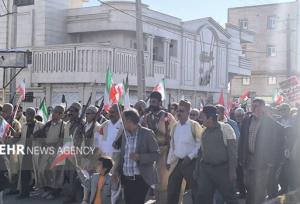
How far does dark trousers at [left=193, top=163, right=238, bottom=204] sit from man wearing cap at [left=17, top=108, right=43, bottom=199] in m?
3.80

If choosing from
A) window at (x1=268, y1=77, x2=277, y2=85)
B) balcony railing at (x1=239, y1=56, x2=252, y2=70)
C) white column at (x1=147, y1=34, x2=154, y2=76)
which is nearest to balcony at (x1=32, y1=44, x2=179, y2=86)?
white column at (x1=147, y1=34, x2=154, y2=76)

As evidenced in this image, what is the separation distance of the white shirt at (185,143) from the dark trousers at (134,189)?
1.23 metres

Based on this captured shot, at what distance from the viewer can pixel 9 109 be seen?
32.0ft

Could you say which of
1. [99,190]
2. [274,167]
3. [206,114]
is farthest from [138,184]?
[274,167]

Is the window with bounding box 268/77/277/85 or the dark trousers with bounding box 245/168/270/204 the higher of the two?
the window with bounding box 268/77/277/85

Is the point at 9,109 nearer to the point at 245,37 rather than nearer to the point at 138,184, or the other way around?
the point at 138,184

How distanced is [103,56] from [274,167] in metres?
14.2

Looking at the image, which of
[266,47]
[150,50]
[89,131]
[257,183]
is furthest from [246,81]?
[257,183]

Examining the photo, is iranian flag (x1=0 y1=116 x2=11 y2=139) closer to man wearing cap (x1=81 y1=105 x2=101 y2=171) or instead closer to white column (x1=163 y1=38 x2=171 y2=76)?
man wearing cap (x1=81 y1=105 x2=101 y2=171)

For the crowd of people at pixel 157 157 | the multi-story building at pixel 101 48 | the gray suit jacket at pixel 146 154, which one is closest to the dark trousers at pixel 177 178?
the crowd of people at pixel 157 157

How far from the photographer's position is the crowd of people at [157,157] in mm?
6395

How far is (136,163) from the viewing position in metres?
6.31

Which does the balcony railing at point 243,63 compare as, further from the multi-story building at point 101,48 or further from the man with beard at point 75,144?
the man with beard at point 75,144

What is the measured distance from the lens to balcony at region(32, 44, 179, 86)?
68.9 ft
